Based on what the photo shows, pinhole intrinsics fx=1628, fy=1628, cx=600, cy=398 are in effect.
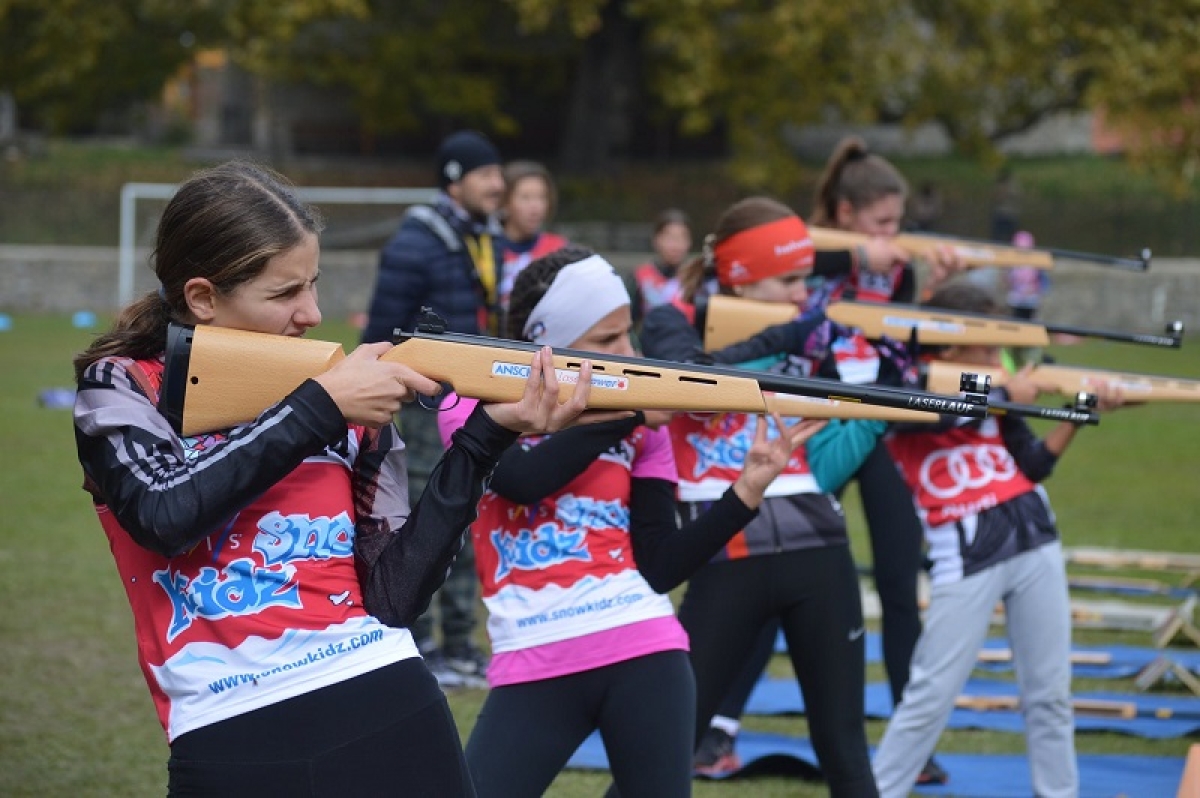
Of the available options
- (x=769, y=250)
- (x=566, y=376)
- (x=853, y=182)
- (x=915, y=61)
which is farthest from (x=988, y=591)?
(x=915, y=61)

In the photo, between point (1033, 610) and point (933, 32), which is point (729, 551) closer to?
point (1033, 610)

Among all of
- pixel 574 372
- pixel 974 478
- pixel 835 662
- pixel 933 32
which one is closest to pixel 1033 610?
pixel 974 478

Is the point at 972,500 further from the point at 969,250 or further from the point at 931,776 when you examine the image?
the point at 969,250

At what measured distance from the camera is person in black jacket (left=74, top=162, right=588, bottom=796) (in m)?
2.74

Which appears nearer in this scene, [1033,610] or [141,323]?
[141,323]

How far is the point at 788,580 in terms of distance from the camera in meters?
4.70

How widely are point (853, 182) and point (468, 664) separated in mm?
2825

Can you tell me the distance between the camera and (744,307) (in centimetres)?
519

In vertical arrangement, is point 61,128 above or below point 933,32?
below

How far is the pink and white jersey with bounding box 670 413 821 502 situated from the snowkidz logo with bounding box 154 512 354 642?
210cm

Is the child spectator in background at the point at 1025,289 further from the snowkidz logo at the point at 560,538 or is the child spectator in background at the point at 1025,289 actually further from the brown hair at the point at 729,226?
the snowkidz logo at the point at 560,538

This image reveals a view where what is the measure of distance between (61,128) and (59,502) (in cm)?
2367

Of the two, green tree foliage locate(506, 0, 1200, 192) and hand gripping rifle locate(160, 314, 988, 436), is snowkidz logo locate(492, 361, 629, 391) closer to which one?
hand gripping rifle locate(160, 314, 988, 436)

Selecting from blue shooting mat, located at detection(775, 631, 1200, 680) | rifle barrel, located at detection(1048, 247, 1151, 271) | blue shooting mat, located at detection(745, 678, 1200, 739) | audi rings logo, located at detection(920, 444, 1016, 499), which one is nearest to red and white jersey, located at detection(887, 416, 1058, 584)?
audi rings logo, located at detection(920, 444, 1016, 499)
